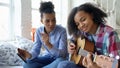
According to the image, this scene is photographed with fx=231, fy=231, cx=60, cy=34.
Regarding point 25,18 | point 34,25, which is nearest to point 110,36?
point 25,18

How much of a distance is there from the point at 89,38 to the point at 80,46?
9cm

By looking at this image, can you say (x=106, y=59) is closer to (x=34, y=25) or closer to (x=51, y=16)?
(x=51, y=16)

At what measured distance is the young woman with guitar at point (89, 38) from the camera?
1.49 m

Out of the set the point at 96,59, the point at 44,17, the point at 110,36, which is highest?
the point at 44,17

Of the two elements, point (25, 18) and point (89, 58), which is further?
point (25, 18)

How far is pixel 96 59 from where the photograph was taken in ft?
4.62

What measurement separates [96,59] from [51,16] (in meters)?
0.67

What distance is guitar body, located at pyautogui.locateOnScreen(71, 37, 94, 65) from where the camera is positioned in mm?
1646

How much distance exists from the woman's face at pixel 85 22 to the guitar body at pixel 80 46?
0.30 ft

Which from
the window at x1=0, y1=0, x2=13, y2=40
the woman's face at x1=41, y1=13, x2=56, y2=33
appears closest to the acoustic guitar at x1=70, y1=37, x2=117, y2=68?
the woman's face at x1=41, y1=13, x2=56, y2=33

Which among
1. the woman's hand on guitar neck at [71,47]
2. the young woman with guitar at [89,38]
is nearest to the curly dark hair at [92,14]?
the young woman with guitar at [89,38]

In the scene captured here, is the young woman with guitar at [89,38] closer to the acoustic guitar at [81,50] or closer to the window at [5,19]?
the acoustic guitar at [81,50]

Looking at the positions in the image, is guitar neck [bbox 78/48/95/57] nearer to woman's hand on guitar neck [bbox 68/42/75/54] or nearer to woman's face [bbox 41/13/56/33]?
woman's hand on guitar neck [bbox 68/42/75/54]

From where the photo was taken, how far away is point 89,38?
1728 millimetres
